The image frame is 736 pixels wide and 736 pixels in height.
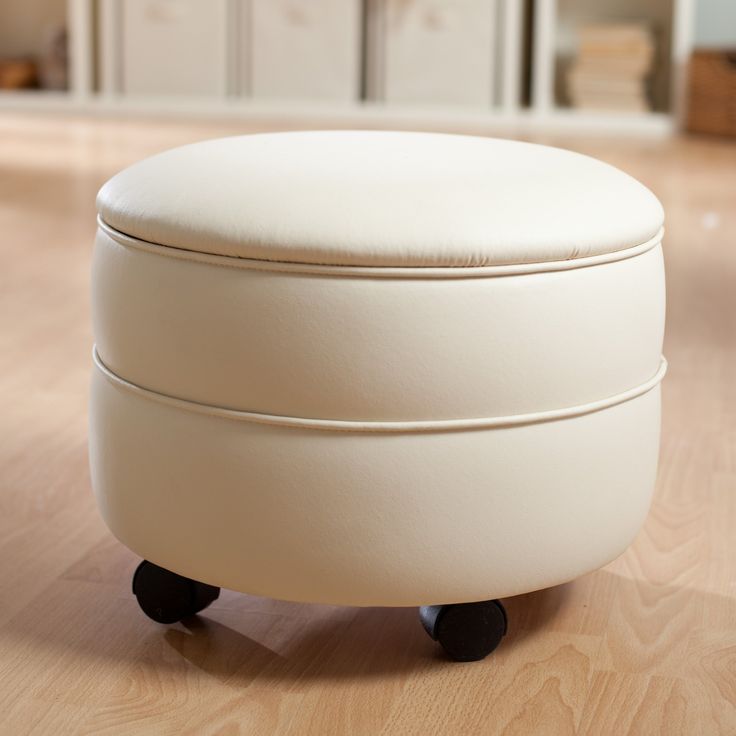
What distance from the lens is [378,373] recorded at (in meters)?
0.87

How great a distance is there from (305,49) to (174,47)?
1.68 feet

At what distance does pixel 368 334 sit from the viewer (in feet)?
2.85

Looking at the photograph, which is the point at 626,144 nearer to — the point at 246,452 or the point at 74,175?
the point at 74,175

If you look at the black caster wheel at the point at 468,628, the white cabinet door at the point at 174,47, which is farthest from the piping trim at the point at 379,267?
the white cabinet door at the point at 174,47

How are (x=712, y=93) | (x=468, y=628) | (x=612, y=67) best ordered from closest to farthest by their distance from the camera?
(x=468, y=628) → (x=712, y=93) → (x=612, y=67)

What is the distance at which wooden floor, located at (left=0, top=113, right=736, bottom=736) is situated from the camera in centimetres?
93

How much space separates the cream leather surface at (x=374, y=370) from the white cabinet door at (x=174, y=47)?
3.92 meters

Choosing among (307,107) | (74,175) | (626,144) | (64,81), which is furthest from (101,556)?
(64,81)

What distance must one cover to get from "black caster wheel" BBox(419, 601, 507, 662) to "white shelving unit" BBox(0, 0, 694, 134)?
3.58 meters

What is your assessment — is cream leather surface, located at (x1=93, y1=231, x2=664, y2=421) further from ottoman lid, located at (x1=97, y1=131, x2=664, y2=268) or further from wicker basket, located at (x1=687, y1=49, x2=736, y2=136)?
wicker basket, located at (x1=687, y1=49, x2=736, y2=136)

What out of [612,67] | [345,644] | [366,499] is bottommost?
[345,644]

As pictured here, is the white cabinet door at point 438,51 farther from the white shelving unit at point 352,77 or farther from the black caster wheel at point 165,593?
the black caster wheel at point 165,593

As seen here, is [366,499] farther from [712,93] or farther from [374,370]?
[712,93]

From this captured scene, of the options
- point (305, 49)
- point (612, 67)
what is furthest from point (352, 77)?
point (612, 67)
